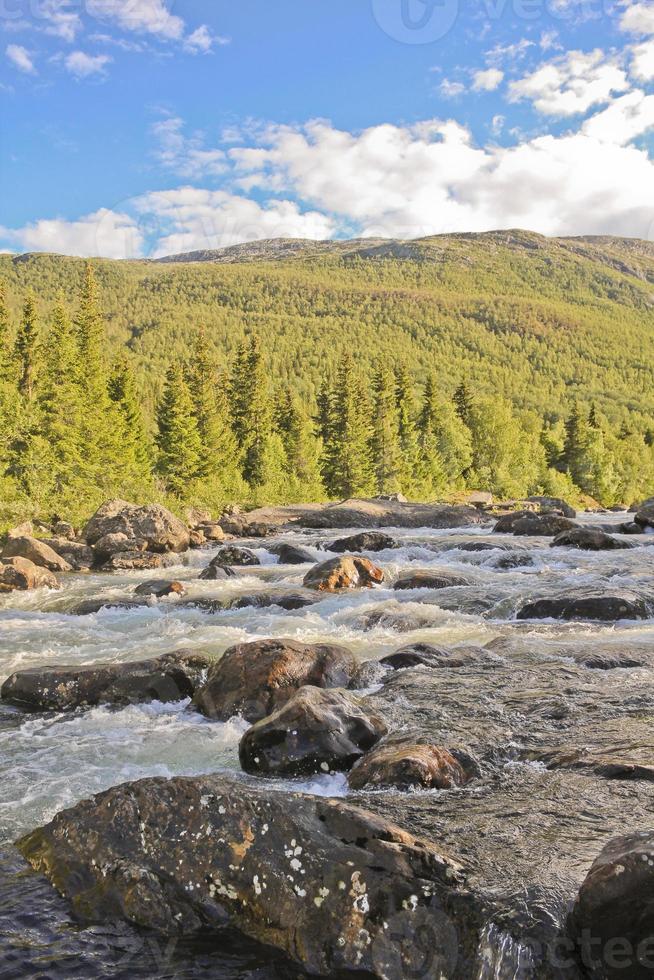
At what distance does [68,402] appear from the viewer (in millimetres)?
44719

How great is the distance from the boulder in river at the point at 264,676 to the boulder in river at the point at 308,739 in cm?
162

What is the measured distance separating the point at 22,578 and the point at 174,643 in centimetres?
1056

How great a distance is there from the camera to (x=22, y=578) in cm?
2322

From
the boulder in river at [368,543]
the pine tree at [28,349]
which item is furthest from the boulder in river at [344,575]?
the pine tree at [28,349]

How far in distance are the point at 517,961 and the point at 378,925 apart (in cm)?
99

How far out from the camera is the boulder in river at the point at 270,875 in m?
5.04

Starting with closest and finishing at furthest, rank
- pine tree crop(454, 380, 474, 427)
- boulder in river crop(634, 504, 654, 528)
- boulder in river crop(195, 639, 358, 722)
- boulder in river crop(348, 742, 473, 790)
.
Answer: boulder in river crop(348, 742, 473, 790), boulder in river crop(195, 639, 358, 722), boulder in river crop(634, 504, 654, 528), pine tree crop(454, 380, 474, 427)

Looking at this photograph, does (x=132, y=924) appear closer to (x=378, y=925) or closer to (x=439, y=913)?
Answer: (x=378, y=925)

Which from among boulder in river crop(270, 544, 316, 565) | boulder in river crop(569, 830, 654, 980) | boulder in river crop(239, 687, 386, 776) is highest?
boulder in river crop(569, 830, 654, 980)

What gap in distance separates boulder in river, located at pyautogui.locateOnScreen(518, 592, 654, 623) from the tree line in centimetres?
2733

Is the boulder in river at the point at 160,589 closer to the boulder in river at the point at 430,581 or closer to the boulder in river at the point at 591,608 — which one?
the boulder in river at the point at 430,581

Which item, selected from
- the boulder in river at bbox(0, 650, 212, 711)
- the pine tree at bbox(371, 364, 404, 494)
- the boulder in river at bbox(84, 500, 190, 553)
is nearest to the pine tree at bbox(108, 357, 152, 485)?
the boulder in river at bbox(84, 500, 190, 553)

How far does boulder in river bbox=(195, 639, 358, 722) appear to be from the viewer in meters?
10.5

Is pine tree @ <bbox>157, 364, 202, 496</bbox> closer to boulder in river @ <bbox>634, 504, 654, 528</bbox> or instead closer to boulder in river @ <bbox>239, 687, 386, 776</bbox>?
boulder in river @ <bbox>634, 504, 654, 528</bbox>
